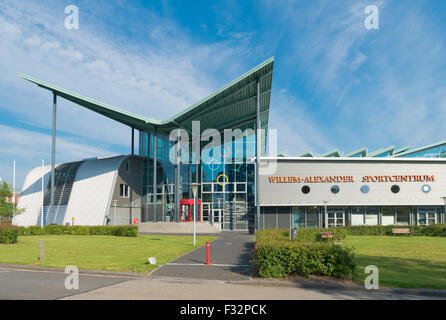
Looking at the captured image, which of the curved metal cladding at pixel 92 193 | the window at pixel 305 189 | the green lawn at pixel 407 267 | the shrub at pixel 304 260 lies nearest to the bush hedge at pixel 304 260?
the shrub at pixel 304 260

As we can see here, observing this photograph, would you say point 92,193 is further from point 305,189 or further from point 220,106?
point 305,189

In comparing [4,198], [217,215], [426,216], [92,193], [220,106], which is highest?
[220,106]

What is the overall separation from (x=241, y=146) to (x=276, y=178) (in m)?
9.17

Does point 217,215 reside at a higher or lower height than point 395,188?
lower

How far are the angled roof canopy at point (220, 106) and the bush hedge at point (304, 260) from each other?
69.0 feet

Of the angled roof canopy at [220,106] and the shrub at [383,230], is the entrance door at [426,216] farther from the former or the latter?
the angled roof canopy at [220,106]

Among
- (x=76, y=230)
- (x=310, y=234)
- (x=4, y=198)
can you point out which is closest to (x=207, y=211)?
(x=76, y=230)

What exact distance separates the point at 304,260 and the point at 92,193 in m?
35.6

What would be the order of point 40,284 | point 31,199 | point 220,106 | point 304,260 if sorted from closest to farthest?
point 40,284 → point 304,260 → point 220,106 → point 31,199

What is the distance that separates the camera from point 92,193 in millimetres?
41031

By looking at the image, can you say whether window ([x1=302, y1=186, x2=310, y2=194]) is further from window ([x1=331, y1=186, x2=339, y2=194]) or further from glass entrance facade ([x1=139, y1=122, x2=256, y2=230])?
glass entrance facade ([x1=139, y1=122, x2=256, y2=230])

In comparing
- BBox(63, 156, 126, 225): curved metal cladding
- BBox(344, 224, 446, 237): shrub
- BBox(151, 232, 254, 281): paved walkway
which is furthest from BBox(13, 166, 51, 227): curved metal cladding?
BBox(344, 224, 446, 237): shrub

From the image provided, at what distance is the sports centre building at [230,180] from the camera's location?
31.2 m

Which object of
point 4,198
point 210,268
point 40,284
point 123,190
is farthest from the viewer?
point 123,190
